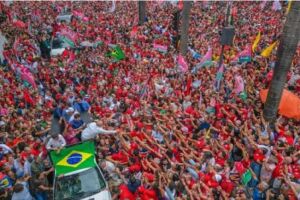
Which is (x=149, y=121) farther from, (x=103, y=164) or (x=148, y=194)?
(x=148, y=194)

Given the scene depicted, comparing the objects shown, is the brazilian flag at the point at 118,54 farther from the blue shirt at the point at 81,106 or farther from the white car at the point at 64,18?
the white car at the point at 64,18

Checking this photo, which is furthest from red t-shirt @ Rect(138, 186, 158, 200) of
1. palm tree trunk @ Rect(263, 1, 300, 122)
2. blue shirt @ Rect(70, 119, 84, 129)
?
palm tree trunk @ Rect(263, 1, 300, 122)

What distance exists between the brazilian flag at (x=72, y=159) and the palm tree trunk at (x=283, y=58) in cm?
610

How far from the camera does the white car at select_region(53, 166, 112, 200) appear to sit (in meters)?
7.45

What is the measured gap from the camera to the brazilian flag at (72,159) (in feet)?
26.0

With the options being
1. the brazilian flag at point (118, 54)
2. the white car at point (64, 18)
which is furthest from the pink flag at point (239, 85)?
the white car at point (64, 18)

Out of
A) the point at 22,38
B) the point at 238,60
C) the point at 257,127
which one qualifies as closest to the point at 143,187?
the point at 257,127

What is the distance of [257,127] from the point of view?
9.88 metres

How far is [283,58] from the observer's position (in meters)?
11.0

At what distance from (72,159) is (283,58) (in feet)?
22.9

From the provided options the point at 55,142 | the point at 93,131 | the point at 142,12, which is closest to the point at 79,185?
the point at 55,142

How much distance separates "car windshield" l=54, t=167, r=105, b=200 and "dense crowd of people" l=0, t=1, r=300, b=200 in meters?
0.33

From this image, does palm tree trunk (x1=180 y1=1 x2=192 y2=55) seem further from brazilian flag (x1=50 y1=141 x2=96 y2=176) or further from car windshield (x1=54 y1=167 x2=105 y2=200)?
car windshield (x1=54 y1=167 x2=105 y2=200)

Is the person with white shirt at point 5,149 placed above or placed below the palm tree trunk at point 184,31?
below
